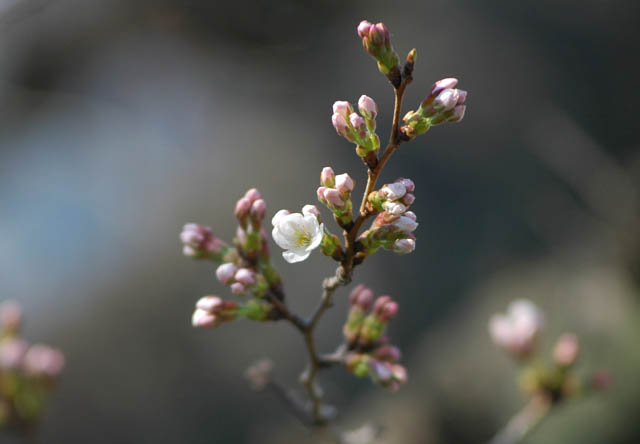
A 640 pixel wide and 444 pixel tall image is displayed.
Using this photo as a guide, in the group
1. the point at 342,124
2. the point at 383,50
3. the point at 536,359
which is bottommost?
the point at 536,359

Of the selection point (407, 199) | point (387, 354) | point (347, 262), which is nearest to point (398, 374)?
point (387, 354)

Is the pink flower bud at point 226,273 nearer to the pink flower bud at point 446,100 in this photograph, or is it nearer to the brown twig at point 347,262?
the brown twig at point 347,262

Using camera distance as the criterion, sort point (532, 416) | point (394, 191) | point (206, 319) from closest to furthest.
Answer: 1. point (394, 191)
2. point (206, 319)
3. point (532, 416)

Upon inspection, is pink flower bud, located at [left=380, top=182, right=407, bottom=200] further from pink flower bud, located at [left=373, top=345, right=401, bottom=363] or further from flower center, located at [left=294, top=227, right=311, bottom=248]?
pink flower bud, located at [left=373, top=345, right=401, bottom=363]

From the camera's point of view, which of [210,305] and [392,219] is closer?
[392,219]

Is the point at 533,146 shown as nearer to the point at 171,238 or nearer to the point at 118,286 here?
the point at 171,238

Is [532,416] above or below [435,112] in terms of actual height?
below

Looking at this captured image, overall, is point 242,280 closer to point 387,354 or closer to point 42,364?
point 387,354
